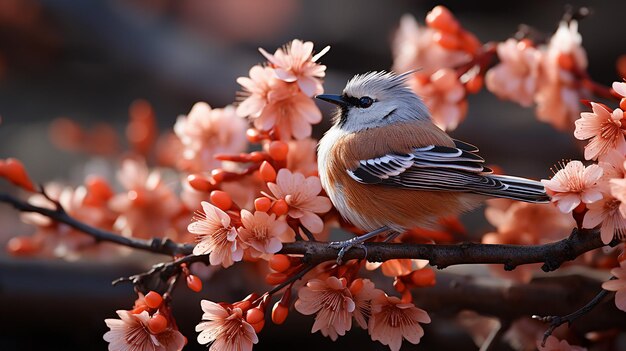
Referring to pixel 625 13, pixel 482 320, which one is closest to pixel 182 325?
pixel 482 320

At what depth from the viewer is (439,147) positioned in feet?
5.97

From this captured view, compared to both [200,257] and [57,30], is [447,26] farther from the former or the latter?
[57,30]

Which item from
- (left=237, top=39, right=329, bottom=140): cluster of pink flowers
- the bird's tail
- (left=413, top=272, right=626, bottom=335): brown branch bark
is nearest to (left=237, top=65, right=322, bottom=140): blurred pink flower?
(left=237, top=39, right=329, bottom=140): cluster of pink flowers

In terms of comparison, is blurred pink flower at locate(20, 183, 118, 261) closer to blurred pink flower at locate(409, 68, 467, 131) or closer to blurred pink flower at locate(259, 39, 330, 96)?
blurred pink flower at locate(259, 39, 330, 96)

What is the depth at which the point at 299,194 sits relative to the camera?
163cm

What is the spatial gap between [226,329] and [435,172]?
23.4 inches

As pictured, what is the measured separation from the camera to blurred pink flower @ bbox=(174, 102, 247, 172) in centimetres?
201

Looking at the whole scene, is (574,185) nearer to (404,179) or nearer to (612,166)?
(612,166)

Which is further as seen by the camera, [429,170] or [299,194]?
[429,170]

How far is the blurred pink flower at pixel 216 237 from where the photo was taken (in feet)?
4.97

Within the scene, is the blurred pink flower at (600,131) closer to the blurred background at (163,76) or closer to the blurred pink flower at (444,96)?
the blurred pink flower at (444,96)

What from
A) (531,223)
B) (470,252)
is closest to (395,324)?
(470,252)

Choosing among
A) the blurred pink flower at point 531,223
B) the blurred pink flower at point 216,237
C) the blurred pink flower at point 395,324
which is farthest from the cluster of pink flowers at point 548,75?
the blurred pink flower at point 216,237

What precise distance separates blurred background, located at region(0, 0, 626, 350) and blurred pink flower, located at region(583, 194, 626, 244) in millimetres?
1124
